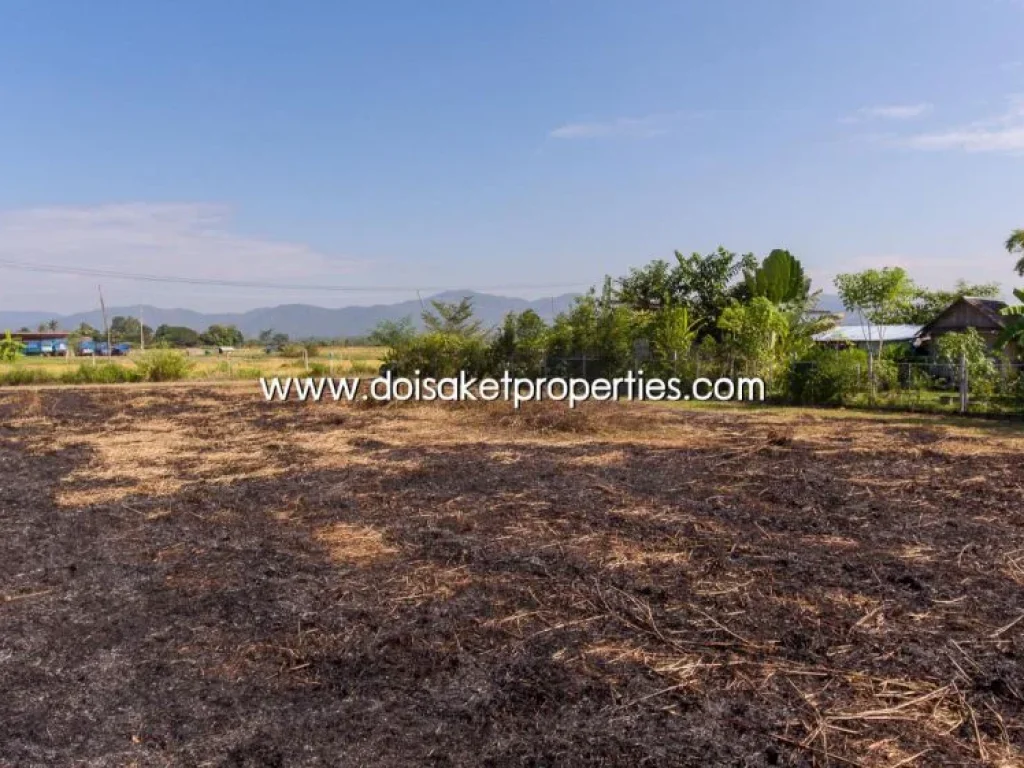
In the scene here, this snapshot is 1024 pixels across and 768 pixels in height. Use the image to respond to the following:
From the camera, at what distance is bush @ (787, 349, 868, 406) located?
14.4 m

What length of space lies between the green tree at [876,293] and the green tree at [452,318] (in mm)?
11391

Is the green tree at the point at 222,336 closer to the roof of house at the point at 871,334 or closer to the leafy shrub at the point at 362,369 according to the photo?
the leafy shrub at the point at 362,369

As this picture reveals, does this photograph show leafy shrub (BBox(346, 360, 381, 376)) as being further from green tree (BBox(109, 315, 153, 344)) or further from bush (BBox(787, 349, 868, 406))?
green tree (BBox(109, 315, 153, 344))

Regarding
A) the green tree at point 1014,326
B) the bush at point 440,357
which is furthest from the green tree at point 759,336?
the bush at point 440,357

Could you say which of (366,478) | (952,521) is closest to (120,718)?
(366,478)

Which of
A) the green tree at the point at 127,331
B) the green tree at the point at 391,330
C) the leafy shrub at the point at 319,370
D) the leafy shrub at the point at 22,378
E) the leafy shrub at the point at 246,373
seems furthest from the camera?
the green tree at the point at 127,331

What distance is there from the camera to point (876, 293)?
20469 mm

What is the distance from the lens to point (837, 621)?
11.2 ft

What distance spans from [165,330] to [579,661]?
8873 cm

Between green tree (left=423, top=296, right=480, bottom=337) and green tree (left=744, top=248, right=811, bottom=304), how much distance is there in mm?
8916

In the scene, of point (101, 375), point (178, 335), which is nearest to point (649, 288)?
point (101, 375)

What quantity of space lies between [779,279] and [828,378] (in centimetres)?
522

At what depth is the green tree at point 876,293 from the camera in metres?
20.3

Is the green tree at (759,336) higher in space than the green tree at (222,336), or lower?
lower
